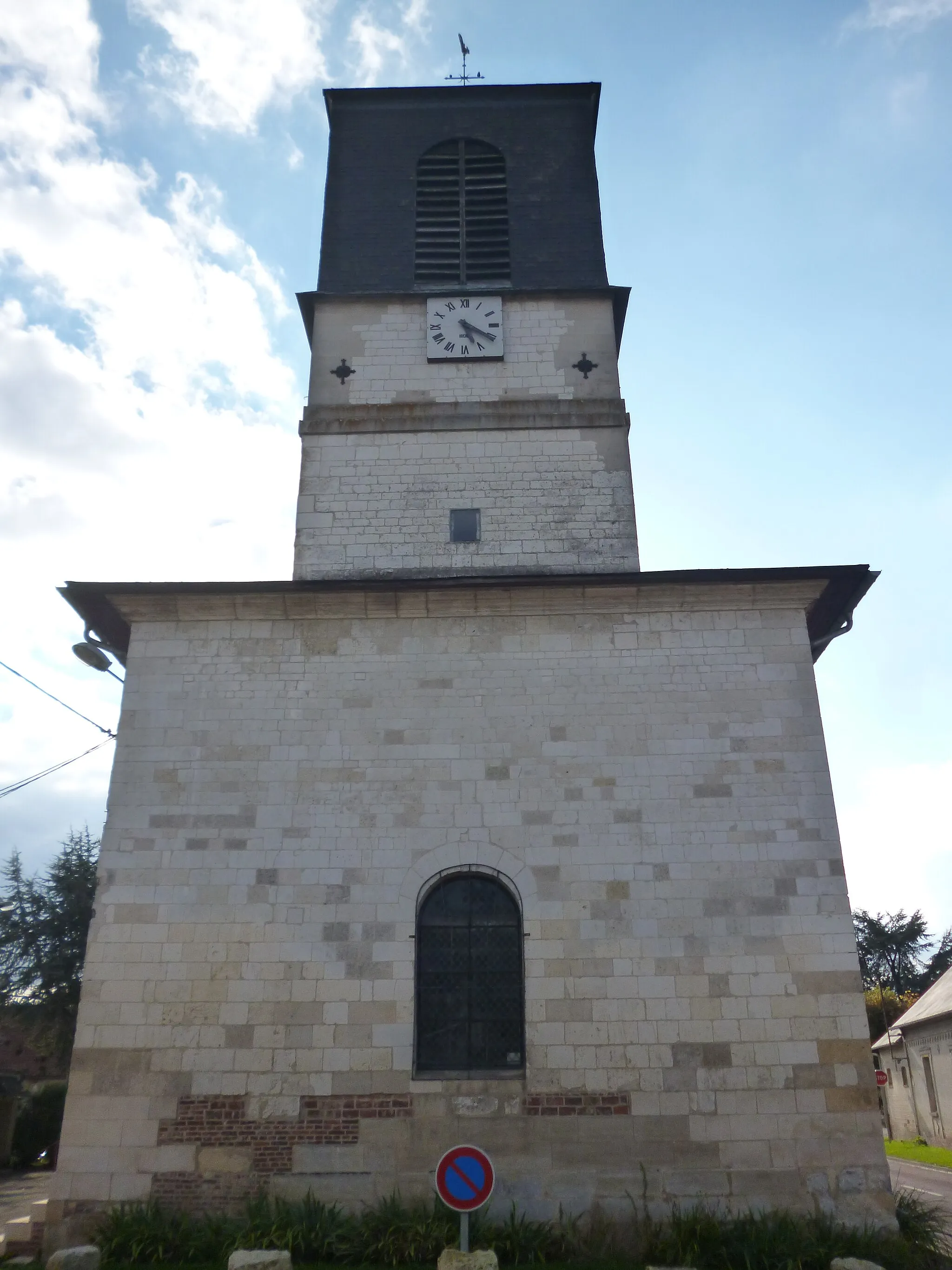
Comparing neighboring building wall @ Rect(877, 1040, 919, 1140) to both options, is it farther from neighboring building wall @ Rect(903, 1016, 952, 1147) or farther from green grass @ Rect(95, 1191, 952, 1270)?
green grass @ Rect(95, 1191, 952, 1270)

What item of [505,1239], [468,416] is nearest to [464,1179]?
[505,1239]

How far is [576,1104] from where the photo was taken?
306 inches

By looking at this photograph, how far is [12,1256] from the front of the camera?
740cm

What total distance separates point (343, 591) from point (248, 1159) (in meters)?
5.07

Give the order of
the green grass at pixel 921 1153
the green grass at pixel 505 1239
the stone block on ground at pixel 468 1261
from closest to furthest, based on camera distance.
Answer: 1. the stone block on ground at pixel 468 1261
2. the green grass at pixel 505 1239
3. the green grass at pixel 921 1153

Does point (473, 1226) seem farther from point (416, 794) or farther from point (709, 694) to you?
point (709, 694)

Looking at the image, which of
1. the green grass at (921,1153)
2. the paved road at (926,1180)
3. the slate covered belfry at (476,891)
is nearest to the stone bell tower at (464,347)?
the slate covered belfry at (476,891)

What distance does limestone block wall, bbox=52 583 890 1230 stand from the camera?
25.1 ft

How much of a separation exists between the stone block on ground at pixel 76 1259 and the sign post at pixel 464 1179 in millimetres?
3098

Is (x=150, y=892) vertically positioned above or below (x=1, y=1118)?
above

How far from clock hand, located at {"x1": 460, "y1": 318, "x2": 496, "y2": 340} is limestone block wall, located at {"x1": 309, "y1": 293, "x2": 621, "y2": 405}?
9.0 inches

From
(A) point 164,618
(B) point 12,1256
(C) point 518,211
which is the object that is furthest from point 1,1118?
(C) point 518,211

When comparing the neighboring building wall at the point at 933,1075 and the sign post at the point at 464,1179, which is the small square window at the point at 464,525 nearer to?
the sign post at the point at 464,1179

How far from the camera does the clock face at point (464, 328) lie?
39.7 feet
